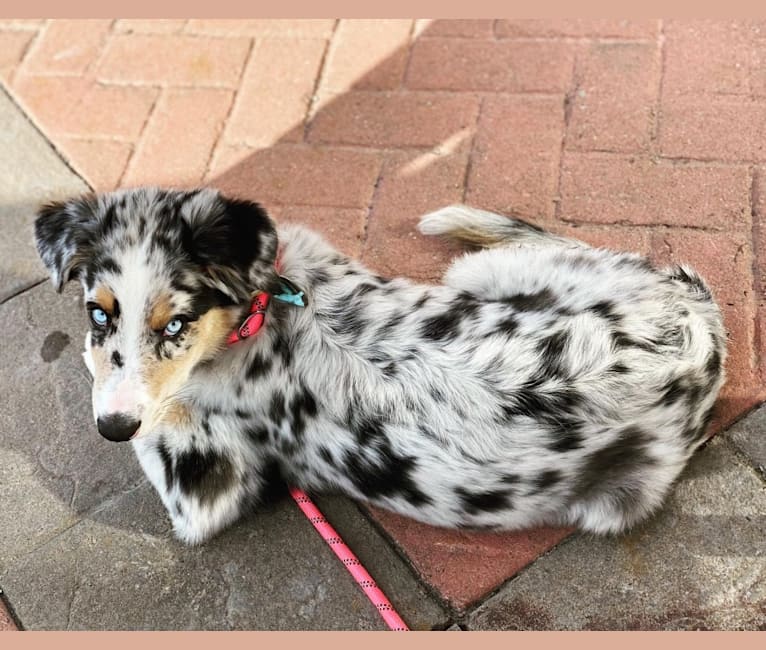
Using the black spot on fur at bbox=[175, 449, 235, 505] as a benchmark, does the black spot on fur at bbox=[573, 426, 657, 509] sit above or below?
above

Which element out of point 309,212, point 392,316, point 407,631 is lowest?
point 407,631

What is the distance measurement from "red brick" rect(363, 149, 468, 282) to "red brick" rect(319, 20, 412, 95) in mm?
574

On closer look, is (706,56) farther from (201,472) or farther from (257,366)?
(201,472)

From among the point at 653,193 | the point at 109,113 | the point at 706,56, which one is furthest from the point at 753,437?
the point at 109,113

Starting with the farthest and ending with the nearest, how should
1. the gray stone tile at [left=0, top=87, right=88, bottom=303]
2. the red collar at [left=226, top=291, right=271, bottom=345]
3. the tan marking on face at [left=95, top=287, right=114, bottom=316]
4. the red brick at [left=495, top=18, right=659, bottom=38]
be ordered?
1. the red brick at [left=495, top=18, right=659, bottom=38]
2. the gray stone tile at [left=0, top=87, right=88, bottom=303]
3. the red collar at [left=226, top=291, right=271, bottom=345]
4. the tan marking on face at [left=95, top=287, right=114, bottom=316]

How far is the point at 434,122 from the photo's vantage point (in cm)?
455

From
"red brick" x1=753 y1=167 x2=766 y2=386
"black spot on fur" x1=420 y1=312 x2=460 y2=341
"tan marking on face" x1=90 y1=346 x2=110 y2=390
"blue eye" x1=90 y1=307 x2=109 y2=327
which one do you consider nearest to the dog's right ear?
"blue eye" x1=90 y1=307 x2=109 y2=327

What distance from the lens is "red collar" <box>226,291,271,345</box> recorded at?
302cm

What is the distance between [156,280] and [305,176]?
5.85 ft

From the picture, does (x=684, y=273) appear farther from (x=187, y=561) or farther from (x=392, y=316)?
(x=187, y=561)

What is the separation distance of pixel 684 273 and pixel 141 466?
7.10 feet

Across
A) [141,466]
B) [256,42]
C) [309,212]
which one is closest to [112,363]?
[141,466]

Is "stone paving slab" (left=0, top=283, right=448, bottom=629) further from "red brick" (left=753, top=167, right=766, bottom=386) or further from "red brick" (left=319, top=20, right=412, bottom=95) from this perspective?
"red brick" (left=319, top=20, right=412, bottom=95)

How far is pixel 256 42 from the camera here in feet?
16.6
